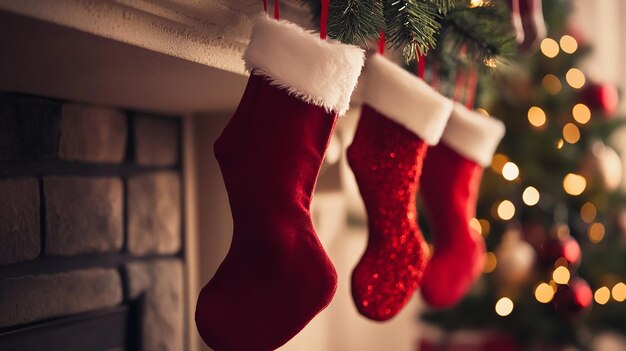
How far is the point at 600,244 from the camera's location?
225cm

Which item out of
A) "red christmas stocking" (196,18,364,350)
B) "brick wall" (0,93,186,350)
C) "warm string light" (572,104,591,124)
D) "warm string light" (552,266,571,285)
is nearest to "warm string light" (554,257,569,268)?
"warm string light" (552,266,571,285)

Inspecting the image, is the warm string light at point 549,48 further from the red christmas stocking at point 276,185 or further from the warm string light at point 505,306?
the red christmas stocking at point 276,185

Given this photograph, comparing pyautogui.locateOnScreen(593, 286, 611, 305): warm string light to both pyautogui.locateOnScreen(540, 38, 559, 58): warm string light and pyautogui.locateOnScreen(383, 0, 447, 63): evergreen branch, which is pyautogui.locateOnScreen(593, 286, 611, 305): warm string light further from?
pyautogui.locateOnScreen(383, 0, 447, 63): evergreen branch

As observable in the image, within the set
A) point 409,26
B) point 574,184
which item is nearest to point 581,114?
point 574,184

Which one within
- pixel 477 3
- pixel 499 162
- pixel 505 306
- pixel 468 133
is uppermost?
pixel 477 3

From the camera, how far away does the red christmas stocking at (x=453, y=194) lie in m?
1.42

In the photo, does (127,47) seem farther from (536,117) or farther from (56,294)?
(536,117)

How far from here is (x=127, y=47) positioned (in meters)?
0.81

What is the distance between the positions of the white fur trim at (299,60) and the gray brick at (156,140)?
0.44 metres

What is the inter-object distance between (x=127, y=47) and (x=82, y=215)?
444mm

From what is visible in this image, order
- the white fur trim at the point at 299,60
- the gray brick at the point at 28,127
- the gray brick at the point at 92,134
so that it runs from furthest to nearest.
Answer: the gray brick at the point at 92,134 < the gray brick at the point at 28,127 < the white fur trim at the point at 299,60

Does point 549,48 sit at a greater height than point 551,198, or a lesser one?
greater

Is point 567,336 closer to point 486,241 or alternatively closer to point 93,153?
point 486,241

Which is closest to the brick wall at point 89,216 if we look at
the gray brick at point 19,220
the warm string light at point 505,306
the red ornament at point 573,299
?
the gray brick at point 19,220
